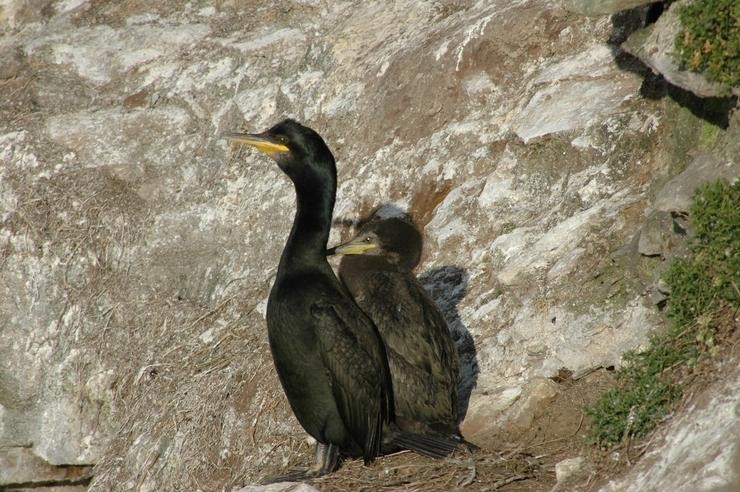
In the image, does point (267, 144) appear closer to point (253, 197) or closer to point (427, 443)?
point (427, 443)

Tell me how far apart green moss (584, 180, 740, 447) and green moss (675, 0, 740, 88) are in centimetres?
72

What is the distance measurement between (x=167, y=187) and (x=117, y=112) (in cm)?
123

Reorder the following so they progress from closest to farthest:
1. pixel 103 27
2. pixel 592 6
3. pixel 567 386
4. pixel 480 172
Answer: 1. pixel 592 6
2. pixel 567 386
3. pixel 480 172
4. pixel 103 27

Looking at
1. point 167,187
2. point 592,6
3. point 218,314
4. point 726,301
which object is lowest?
point 218,314

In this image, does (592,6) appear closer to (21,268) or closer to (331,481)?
(331,481)

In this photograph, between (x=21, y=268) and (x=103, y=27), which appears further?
(x=103, y=27)

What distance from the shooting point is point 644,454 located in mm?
6332

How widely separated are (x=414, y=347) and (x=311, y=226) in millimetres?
1295

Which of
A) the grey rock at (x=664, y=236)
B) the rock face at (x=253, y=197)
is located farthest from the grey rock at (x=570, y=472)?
the grey rock at (x=664, y=236)

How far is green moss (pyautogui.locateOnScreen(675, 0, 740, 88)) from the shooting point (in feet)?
22.7

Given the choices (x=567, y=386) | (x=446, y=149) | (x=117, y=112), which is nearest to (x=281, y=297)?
(x=567, y=386)

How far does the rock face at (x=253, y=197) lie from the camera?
912 cm

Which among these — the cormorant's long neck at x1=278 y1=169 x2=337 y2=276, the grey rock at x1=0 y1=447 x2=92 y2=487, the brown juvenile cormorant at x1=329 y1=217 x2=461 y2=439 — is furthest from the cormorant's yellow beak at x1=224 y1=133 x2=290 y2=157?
the grey rock at x1=0 y1=447 x2=92 y2=487

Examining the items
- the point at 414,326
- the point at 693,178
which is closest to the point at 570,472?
the point at 693,178
